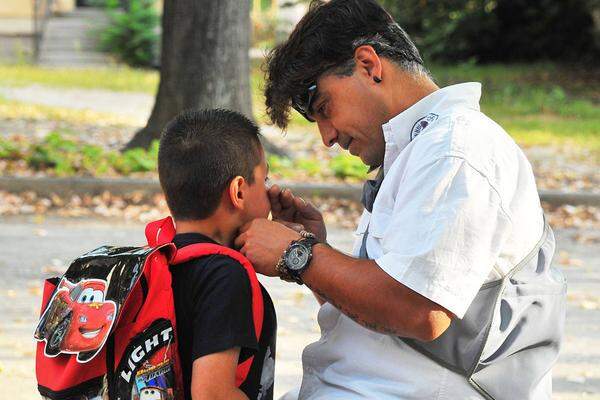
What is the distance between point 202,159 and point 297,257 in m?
0.34

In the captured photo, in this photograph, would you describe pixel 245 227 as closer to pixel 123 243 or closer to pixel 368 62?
pixel 368 62

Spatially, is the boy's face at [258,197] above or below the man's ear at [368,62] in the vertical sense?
below

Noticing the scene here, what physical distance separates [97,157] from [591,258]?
449 cm

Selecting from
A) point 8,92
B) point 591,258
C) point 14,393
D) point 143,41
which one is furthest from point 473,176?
point 143,41

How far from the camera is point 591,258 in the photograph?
291 inches

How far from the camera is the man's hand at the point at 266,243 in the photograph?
7.95 ft

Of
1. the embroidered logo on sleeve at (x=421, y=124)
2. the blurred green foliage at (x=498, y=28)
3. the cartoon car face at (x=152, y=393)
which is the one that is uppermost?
the embroidered logo on sleeve at (x=421, y=124)

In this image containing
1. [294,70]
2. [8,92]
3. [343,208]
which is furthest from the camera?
[8,92]

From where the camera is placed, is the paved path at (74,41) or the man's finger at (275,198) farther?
the paved path at (74,41)

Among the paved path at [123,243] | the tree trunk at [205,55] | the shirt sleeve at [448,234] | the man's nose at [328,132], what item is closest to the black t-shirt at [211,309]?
the shirt sleeve at [448,234]

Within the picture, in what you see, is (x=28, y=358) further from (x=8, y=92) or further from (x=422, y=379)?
(x=8, y=92)

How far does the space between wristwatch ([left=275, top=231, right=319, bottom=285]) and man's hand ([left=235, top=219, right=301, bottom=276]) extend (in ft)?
0.05

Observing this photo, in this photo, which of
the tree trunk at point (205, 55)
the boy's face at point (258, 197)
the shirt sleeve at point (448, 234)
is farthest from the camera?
the tree trunk at point (205, 55)

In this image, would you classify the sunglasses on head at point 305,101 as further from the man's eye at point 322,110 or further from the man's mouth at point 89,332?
the man's mouth at point 89,332
